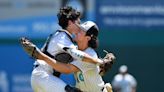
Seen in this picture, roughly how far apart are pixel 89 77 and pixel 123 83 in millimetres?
8924

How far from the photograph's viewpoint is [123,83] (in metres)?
17.2

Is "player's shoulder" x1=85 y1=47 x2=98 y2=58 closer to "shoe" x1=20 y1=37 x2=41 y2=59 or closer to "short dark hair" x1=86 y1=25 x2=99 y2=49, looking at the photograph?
"short dark hair" x1=86 y1=25 x2=99 y2=49

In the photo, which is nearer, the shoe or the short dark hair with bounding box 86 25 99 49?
the shoe

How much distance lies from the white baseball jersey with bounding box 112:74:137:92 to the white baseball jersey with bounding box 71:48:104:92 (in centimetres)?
875

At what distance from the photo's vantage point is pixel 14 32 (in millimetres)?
17500

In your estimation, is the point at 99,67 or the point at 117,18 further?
the point at 117,18

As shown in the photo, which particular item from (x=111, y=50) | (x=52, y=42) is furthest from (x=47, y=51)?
(x=111, y=50)

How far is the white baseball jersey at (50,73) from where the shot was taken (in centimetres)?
834

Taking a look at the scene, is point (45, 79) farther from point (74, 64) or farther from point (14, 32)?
point (14, 32)

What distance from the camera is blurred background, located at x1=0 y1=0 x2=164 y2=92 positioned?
680 inches

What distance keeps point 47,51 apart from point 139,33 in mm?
9177

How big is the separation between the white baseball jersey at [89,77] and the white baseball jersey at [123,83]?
344 inches

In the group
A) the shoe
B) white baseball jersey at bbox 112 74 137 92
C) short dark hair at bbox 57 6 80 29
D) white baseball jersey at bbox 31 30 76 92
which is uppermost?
short dark hair at bbox 57 6 80 29

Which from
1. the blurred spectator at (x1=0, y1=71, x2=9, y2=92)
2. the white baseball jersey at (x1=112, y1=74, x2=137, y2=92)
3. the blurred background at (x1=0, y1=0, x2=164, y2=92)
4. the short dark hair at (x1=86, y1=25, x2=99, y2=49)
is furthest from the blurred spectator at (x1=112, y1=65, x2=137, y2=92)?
the short dark hair at (x1=86, y1=25, x2=99, y2=49)
